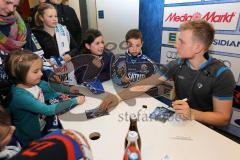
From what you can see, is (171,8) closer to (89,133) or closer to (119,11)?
(119,11)

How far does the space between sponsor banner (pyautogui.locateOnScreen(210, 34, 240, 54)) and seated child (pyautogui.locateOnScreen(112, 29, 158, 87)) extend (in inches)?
30.9

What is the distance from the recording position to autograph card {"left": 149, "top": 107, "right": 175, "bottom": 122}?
4.06ft

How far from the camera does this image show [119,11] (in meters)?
3.32

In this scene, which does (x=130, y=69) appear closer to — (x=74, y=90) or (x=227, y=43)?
(x=74, y=90)

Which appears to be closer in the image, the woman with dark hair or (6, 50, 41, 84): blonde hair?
(6, 50, 41, 84): blonde hair

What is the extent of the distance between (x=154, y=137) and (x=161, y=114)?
241mm

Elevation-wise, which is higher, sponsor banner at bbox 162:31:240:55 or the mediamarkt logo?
the mediamarkt logo

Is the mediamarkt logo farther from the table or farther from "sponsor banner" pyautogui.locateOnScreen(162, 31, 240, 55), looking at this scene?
the table

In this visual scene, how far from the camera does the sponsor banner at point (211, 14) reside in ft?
6.55

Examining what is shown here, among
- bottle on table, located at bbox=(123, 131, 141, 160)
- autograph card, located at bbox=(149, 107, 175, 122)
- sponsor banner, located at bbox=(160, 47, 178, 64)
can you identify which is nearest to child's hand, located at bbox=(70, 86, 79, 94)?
autograph card, located at bbox=(149, 107, 175, 122)

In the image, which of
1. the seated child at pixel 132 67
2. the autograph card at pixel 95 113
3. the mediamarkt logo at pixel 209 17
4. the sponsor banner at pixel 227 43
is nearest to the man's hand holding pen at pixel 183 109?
the autograph card at pixel 95 113

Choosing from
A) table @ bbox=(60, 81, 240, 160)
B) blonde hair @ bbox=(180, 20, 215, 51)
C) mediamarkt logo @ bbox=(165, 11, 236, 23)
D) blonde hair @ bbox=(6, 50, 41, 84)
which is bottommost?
table @ bbox=(60, 81, 240, 160)

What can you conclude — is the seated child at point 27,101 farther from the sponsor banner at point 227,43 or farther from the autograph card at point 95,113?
the sponsor banner at point 227,43

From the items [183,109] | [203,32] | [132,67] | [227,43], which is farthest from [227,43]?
[183,109]
